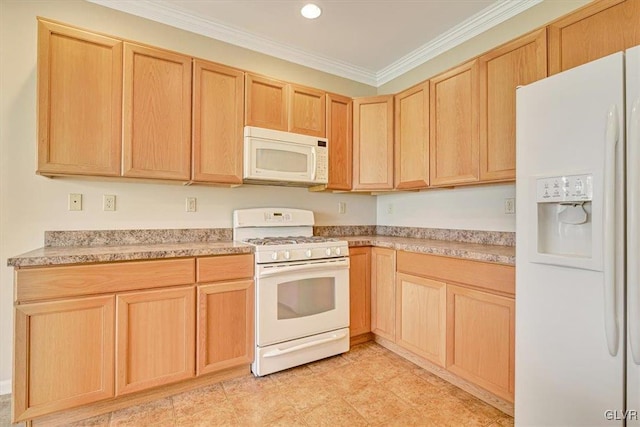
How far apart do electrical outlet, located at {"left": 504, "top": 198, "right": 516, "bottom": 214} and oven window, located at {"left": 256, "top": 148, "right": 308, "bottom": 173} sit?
5.20 ft

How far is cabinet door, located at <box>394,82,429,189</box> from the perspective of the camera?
2.60 metres

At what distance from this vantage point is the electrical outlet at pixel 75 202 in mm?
2070

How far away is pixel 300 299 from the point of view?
92.4 inches

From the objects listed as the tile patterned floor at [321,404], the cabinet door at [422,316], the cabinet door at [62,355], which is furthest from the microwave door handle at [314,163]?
the cabinet door at [62,355]

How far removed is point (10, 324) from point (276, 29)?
2.82 meters

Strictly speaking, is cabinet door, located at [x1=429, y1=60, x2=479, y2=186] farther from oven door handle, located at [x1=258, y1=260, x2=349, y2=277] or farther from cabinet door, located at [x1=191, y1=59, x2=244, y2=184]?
cabinet door, located at [x1=191, y1=59, x2=244, y2=184]

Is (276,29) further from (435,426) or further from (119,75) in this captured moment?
(435,426)

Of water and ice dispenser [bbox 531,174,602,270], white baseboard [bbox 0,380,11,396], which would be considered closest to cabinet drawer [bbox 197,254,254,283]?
white baseboard [bbox 0,380,11,396]

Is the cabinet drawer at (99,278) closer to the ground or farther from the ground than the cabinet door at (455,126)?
closer to the ground

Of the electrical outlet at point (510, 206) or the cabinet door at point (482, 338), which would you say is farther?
the electrical outlet at point (510, 206)

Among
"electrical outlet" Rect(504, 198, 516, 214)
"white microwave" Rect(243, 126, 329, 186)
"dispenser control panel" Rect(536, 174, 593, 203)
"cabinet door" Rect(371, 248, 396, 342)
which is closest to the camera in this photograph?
"dispenser control panel" Rect(536, 174, 593, 203)

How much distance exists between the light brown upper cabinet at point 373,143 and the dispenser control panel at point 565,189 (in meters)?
1.61

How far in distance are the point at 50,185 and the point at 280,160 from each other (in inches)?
61.0

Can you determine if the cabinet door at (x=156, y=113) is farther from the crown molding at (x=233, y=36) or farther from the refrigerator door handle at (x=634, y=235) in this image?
the refrigerator door handle at (x=634, y=235)
